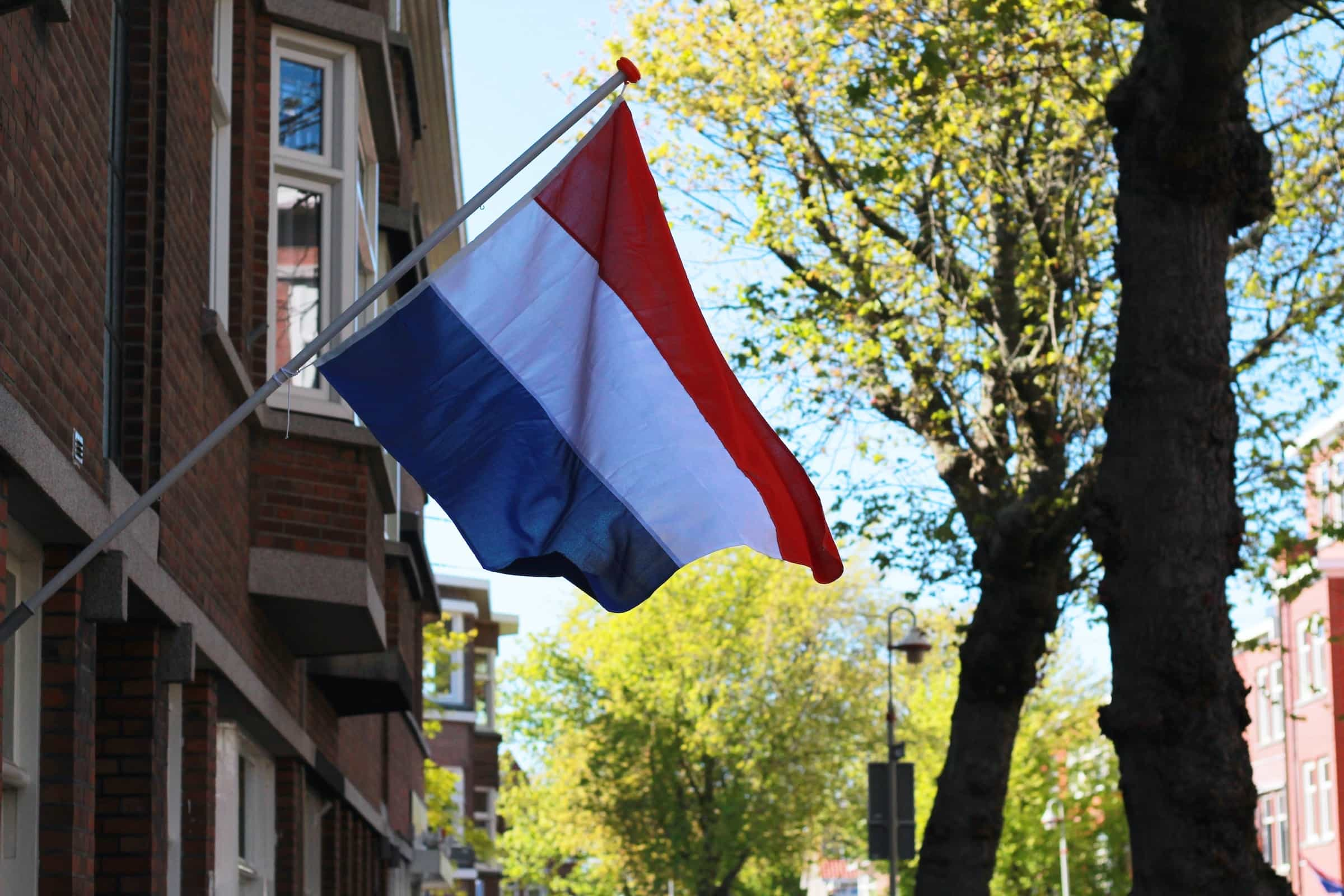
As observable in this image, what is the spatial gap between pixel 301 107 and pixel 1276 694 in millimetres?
50679

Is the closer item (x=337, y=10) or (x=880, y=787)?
(x=337, y=10)

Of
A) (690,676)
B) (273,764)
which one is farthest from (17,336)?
(690,676)

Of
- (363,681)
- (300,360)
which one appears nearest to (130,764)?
(300,360)

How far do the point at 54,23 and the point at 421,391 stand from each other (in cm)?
178

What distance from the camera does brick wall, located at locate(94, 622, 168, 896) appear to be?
7.47m

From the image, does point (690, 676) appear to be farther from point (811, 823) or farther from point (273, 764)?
point (273, 764)

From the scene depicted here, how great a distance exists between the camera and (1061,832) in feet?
172

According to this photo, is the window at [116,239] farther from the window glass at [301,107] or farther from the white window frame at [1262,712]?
the white window frame at [1262,712]

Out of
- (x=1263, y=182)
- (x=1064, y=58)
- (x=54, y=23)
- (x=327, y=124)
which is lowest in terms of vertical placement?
(x=54, y=23)

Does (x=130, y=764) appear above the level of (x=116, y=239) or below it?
below

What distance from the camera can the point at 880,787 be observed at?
66.8 ft

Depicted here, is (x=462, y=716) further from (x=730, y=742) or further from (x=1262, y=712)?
(x=1262, y=712)

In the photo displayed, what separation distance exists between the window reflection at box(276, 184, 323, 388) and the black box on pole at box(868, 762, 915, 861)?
10278mm

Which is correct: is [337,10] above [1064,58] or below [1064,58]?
below
